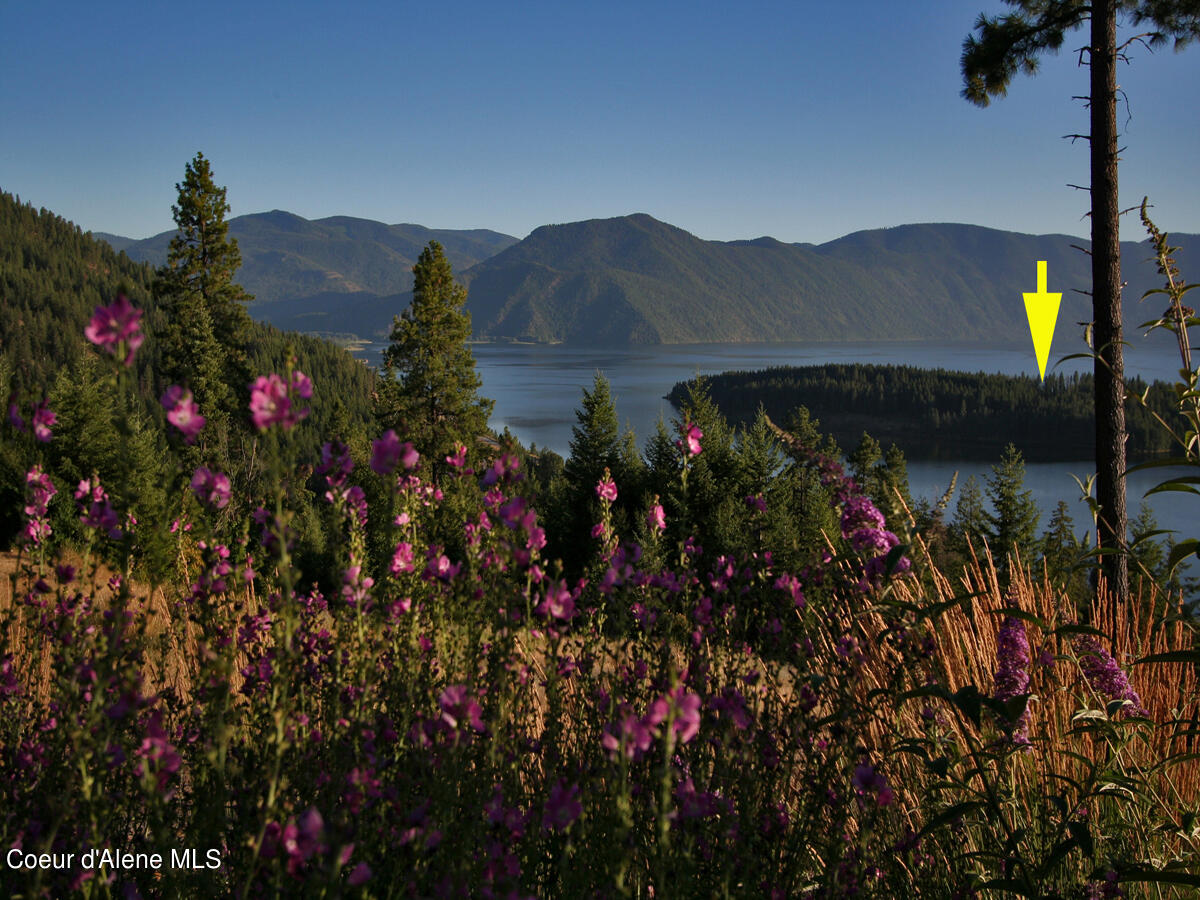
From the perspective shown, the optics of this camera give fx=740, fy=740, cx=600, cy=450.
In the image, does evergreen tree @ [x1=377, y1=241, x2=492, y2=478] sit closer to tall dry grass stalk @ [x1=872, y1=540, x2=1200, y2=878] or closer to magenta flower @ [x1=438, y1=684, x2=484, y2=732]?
tall dry grass stalk @ [x1=872, y1=540, x2=1200, y2=878]

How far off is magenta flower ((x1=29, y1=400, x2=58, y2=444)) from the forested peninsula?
231ft

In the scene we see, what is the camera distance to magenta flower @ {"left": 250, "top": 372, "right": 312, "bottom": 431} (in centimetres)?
120

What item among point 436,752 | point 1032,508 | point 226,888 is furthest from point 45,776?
point 1032,508

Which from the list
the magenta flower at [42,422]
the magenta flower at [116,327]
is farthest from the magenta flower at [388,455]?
the magenta flower at [42,422]

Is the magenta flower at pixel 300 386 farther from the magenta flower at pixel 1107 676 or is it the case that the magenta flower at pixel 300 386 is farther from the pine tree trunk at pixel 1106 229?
the pine tree trunk at pixel 1106 229

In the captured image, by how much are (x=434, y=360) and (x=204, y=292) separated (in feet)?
27.6

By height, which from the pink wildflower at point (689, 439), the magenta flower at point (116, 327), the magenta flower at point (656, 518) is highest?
the magenta flower at point (116, 327)

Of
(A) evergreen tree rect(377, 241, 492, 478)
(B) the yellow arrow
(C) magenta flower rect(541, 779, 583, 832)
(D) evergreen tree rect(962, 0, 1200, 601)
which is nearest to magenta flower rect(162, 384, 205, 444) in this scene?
(C) magenta flower rect(541, 779, 583, 832)

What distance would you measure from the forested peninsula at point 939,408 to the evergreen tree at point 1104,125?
208ft

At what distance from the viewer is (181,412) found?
4.46ft

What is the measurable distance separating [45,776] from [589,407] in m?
18.8

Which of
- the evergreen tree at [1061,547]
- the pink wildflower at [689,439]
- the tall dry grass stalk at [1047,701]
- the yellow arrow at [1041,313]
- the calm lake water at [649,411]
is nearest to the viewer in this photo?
the tall dry grass stalk at [1047,701]

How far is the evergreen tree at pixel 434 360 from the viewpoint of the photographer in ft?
76.0

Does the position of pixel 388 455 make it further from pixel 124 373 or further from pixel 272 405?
pixel 124 373
